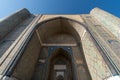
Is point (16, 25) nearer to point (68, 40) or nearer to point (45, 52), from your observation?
point (45, 52)

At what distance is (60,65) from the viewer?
368 cm

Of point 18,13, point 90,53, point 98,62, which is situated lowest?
point 98,62

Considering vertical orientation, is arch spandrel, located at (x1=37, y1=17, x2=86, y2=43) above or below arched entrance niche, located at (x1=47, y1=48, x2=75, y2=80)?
above

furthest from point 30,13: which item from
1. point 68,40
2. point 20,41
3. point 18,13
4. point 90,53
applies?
point 90,53

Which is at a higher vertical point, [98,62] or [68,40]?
[68,40]

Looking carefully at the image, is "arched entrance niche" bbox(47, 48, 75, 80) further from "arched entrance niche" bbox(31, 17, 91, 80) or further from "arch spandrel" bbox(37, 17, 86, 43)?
"arch spandrel" bbox(37, 17, 86, 43)

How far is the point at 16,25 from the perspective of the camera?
413 centimetres

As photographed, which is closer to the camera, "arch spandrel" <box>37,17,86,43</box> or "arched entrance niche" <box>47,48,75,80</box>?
"arched entrance niche" <box>47,48,75,80</box>

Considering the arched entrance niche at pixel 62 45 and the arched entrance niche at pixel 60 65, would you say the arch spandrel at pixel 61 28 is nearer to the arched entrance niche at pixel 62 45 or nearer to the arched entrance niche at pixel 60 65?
the arched entrance niche at pixel 62 45

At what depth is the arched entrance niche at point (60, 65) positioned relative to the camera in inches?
132

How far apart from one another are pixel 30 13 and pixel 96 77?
3.71 metres

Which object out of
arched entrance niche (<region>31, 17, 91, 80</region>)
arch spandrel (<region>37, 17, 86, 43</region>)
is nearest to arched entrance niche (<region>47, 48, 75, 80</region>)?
arched entrance niche (<region>31, 17, 91, 80</region>)

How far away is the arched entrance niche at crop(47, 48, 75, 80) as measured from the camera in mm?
3342

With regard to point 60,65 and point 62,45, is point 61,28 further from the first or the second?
point 60,65
